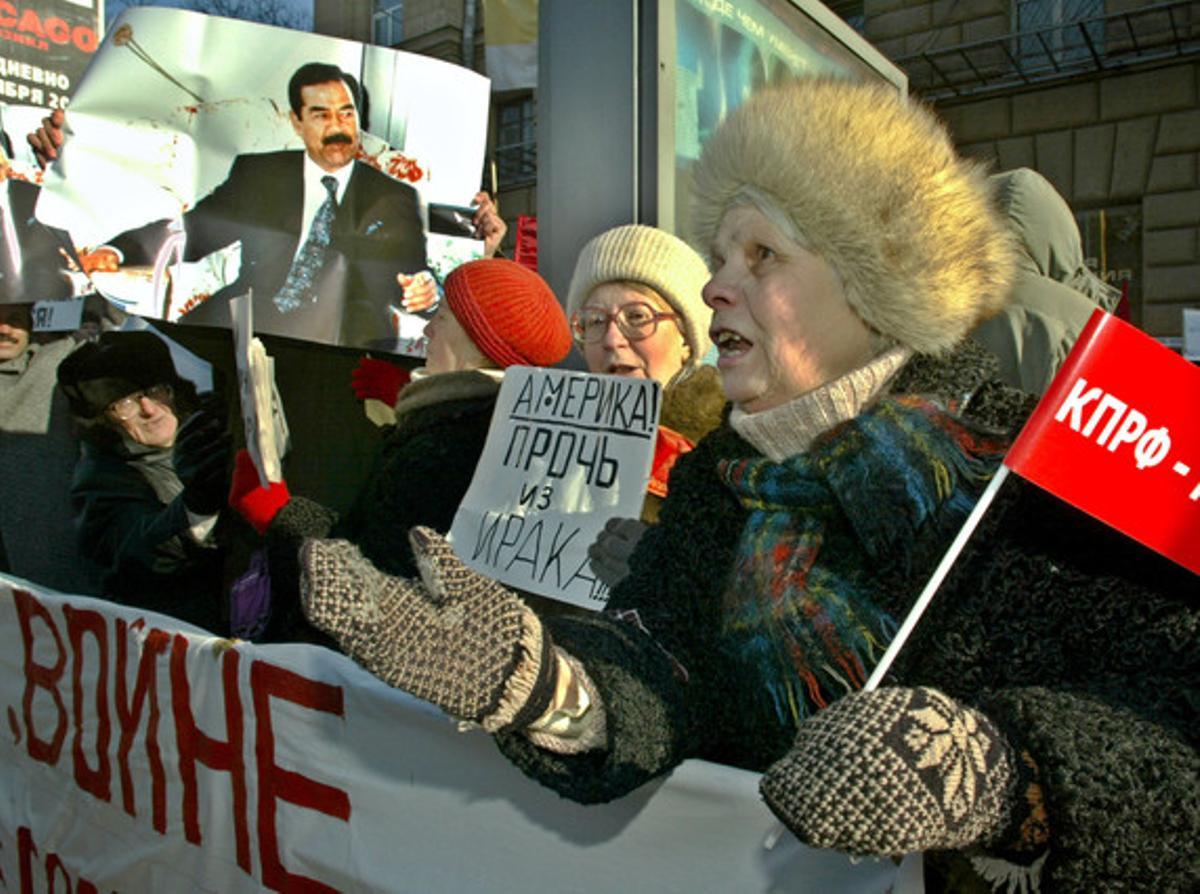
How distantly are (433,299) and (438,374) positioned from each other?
1526 millimetres

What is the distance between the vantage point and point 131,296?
3.58 meters

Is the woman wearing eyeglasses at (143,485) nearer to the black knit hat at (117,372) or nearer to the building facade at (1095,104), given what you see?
the black knit hat at (117,372)

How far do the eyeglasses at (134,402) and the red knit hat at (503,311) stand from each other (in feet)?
4.19

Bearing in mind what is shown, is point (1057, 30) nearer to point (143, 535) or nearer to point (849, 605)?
point (143, 535)

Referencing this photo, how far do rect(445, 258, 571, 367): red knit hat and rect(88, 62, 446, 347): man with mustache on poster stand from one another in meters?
1.20

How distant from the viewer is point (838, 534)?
146 cm

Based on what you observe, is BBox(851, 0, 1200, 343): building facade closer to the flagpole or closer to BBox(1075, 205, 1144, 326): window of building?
BBox(1075, 205, 1144, 326): window of building

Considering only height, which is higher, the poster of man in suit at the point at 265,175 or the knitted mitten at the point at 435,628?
the poster of man in suit at the point at 265,175

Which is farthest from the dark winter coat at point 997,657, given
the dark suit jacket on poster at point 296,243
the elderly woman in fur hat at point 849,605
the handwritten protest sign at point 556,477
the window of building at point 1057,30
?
the window of building at point 1057,30

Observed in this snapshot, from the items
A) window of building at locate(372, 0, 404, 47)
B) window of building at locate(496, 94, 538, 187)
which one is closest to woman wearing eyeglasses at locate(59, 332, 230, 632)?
window of building at locate(496, 94, 538, 187)

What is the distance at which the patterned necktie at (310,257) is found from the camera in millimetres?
3773

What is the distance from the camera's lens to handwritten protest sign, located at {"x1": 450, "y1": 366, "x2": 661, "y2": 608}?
85.4 inches

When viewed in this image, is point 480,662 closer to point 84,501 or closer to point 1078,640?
point 1078,640

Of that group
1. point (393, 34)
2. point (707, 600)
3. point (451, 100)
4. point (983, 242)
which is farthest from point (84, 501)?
point (393, 34)
